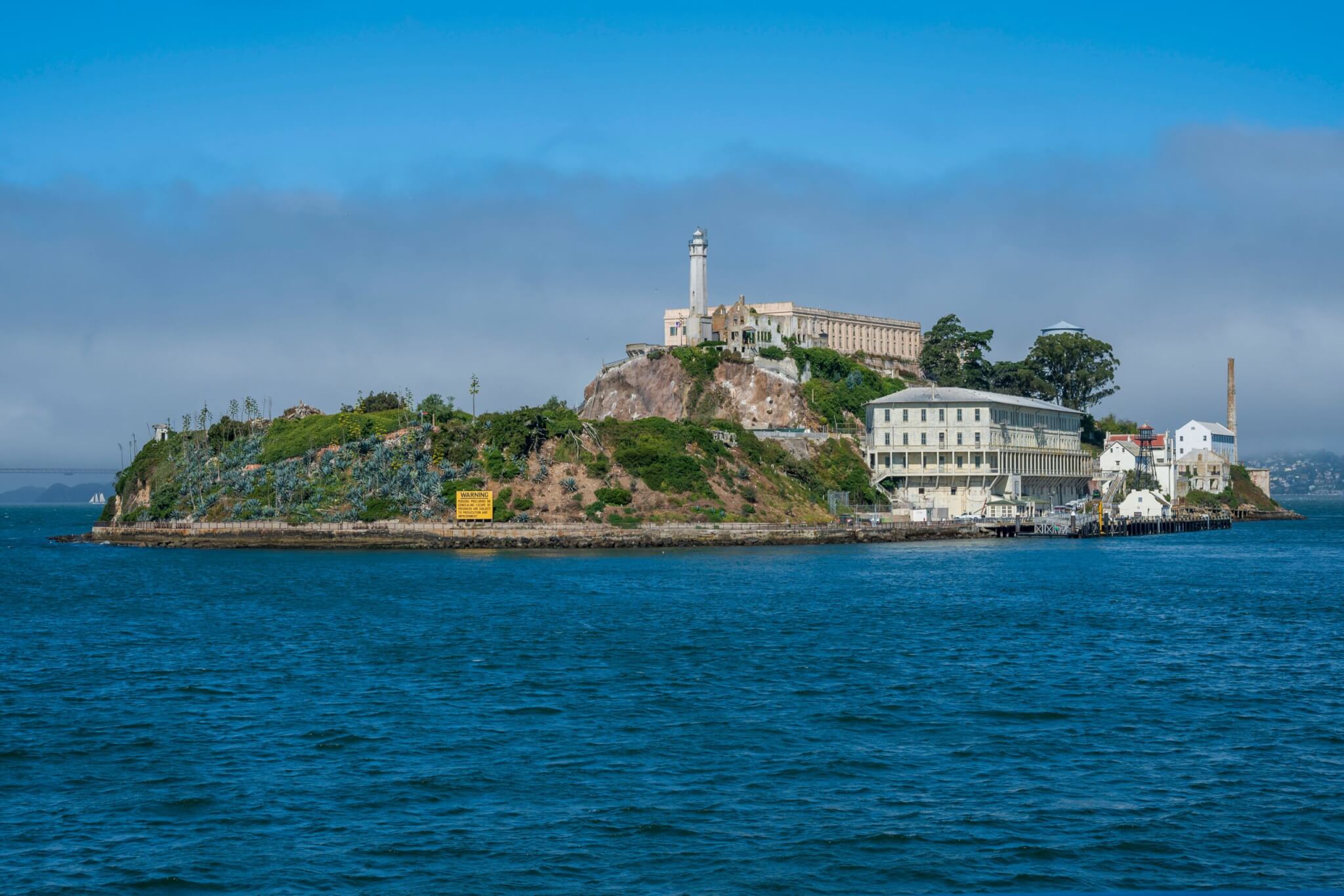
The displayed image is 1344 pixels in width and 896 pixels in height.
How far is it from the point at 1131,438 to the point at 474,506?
74220 mm

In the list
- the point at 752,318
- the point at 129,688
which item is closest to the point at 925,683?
the point at 129,688

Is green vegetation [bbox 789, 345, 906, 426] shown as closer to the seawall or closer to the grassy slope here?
the grassy slope

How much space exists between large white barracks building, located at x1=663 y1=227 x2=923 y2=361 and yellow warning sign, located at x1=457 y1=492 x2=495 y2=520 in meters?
43.6

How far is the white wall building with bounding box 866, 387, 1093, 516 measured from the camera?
112 meters

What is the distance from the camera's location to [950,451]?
369 feet

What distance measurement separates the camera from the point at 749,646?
132 ft

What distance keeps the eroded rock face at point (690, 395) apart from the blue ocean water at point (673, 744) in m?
66.7

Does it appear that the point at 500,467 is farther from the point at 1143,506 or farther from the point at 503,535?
the point at 1143,506

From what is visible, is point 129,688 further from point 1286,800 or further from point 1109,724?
point 1286,800

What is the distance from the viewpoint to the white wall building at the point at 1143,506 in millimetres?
118875

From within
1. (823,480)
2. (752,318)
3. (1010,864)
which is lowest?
(1010,864)

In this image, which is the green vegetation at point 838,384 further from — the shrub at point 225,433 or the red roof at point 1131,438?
the shrub at point 225,433

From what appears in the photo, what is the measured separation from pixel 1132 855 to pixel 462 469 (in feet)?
264

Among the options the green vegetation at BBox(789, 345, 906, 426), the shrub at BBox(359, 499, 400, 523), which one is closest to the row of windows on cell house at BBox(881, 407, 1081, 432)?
the green vegetation at BBox(789, 345, 906, 426)
